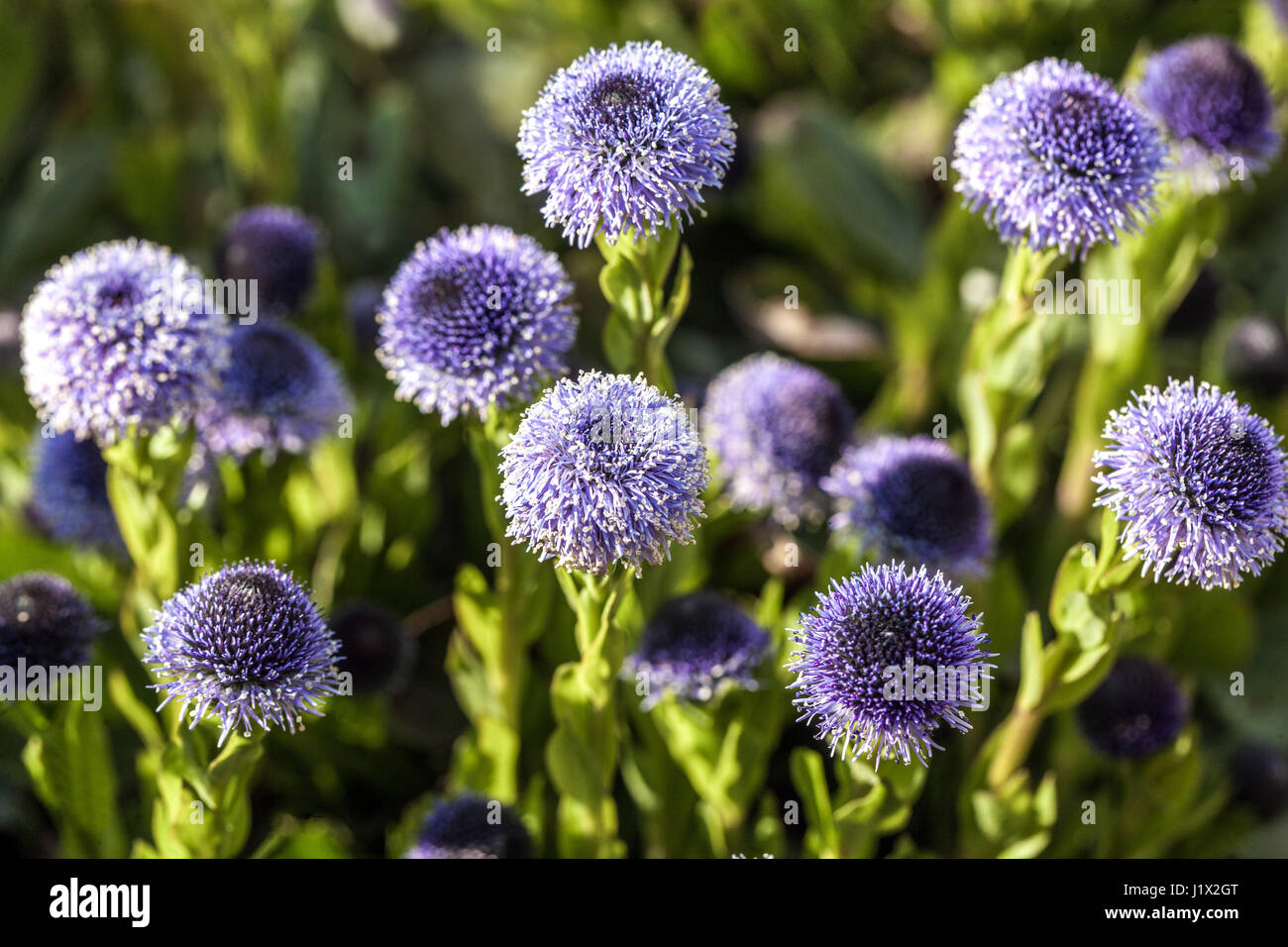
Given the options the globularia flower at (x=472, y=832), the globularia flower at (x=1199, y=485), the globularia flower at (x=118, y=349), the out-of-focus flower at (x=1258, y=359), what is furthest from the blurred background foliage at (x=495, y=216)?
the globularia flower at (x=1199, y=485)

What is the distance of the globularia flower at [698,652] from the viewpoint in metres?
0.86

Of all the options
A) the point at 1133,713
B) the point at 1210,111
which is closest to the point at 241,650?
the point at 1133,713

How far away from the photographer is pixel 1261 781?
1.09 m

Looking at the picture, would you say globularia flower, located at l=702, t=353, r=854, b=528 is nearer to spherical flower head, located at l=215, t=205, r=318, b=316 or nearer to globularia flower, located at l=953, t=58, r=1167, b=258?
globularia flower, located at l=953, t=58, r=1167, b=258

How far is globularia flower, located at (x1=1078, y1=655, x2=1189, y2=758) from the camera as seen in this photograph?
94 centimetres

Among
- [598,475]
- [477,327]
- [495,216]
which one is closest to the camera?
[598,475]

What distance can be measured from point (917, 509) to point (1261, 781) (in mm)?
492

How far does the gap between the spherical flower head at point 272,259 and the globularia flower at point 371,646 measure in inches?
12.1

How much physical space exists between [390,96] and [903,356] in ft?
2.76

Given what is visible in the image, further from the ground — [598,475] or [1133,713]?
[598,475]

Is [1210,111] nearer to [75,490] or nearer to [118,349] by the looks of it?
[118,349]

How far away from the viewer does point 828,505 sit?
3.43ft

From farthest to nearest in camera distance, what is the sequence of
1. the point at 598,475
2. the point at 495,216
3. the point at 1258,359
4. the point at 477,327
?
the point at 495,216 → the point at 1258,359 → the point at 477,327 → the point at 598,475

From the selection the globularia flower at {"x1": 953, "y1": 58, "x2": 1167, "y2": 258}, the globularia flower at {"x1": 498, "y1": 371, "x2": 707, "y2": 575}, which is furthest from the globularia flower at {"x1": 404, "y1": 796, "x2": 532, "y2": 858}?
the globularia flower at {"x1": 953, "y1": 58, "x2": 1167, "y2": 258}
